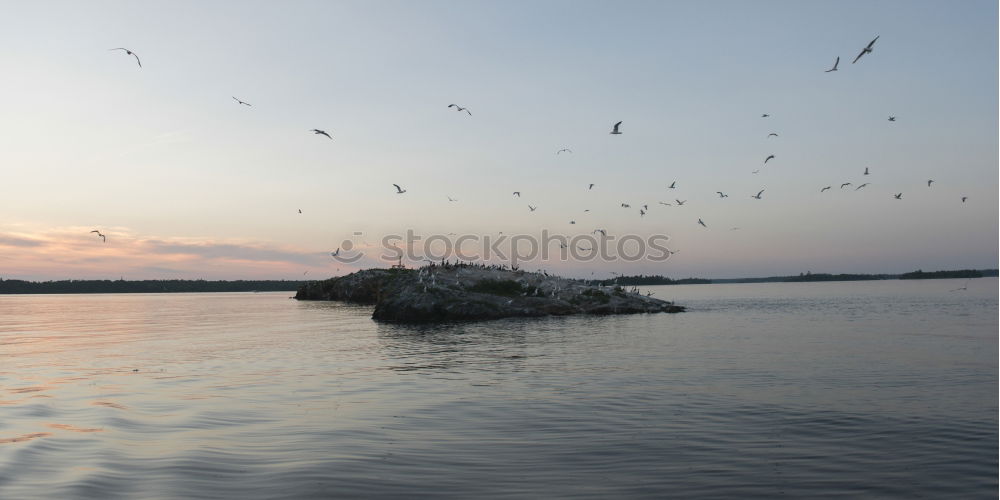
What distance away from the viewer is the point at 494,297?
4116 centimetres

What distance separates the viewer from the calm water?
811 cm

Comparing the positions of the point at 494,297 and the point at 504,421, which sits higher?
the point at 494,297

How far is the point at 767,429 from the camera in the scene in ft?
35.4

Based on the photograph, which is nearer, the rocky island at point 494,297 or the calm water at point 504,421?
the calm water at point 504,421

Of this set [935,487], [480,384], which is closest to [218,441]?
[480,384]

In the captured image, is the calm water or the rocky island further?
the rocky island

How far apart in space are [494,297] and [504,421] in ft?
96.9

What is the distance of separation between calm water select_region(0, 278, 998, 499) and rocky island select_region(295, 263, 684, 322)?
14114 mm

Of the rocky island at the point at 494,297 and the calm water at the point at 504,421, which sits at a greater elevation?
the rocky island at the point at 494,297

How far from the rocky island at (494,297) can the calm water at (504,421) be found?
14.1 metres

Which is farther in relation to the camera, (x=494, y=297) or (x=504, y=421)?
(x=494, y=297)

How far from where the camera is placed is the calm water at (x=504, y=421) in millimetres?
8109

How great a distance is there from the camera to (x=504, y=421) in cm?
1162

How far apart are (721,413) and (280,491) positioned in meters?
7.92
